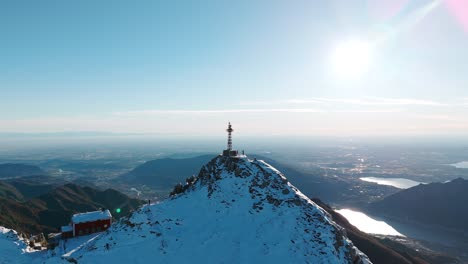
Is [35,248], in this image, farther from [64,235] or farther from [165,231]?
[165,231]

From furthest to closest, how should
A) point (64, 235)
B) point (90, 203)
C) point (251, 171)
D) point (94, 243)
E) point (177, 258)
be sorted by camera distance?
1. point (90, 203)
2. point (64, 235)
3. point (251, 171)
4. point (94, 243)
5. point (177, 258)

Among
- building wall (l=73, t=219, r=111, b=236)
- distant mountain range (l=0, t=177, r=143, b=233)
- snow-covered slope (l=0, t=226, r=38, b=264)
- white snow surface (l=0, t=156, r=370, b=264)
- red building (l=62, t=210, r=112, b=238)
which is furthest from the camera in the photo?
distant mountain range (l=0, t=177, r=143, b=233)

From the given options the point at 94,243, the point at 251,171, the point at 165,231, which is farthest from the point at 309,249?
the point at 94,243

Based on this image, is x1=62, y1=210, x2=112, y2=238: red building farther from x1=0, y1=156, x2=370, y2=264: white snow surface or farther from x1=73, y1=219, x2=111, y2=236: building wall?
x1=0, y1=156, x2=370, y2=264: white snow surface

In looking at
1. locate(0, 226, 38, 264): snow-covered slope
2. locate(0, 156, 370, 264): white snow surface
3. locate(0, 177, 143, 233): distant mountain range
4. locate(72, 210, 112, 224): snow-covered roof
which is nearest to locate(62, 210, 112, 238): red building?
locate(72, 210, 112, 224): snow-covered roof

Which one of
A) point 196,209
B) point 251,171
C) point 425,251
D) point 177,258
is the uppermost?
point 251,171

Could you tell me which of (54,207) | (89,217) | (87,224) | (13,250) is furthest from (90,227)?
(54,207)

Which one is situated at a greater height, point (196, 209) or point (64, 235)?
point (196, 209)
